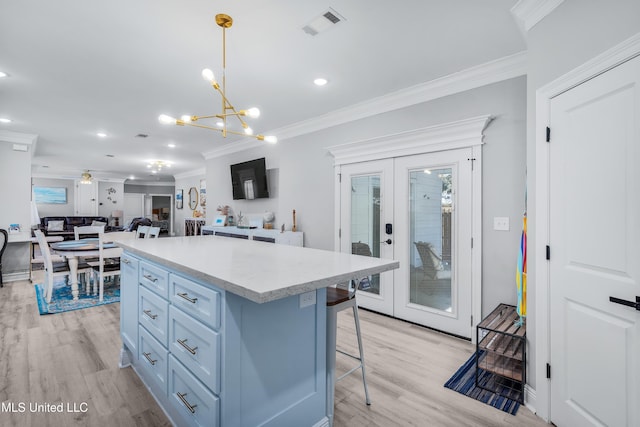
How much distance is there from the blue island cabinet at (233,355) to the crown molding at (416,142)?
226 centimetres

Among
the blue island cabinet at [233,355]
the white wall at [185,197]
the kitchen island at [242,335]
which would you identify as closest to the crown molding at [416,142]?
the kitchen island at [242,335]

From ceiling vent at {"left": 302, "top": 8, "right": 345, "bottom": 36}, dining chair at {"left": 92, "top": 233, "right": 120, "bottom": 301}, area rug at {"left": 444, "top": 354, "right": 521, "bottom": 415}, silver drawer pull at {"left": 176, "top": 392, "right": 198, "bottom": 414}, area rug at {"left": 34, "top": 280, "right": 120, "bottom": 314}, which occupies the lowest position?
area rug at {"left": 444, "top": 354, "right": 521, "bottom": 415}

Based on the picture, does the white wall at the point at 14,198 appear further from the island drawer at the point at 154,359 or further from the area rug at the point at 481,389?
the area rug at the point at 481,389

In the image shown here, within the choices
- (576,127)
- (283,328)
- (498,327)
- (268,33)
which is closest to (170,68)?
(268,33)

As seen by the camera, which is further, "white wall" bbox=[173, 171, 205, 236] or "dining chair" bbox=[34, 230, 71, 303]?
"white wall" bbox=[173, 171, 205, 236]

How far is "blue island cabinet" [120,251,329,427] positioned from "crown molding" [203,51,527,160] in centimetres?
259

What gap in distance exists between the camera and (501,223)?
282 centimetres

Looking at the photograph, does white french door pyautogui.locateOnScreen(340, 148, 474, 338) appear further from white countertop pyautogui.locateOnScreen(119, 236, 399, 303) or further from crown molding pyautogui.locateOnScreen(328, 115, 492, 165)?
white countertop pyautogui.locateOnScreen(119, 236, 399, 303)

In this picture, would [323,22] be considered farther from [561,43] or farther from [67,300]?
[67,300]

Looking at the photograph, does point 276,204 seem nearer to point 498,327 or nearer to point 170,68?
point 170,68

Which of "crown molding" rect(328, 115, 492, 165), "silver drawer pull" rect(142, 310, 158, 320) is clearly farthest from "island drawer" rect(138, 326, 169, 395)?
"crown molding" rect(328, 115, 492, 165)

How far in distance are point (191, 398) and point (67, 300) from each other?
153 inches

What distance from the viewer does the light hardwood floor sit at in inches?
73.5

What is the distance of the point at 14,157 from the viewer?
17.4 feet
